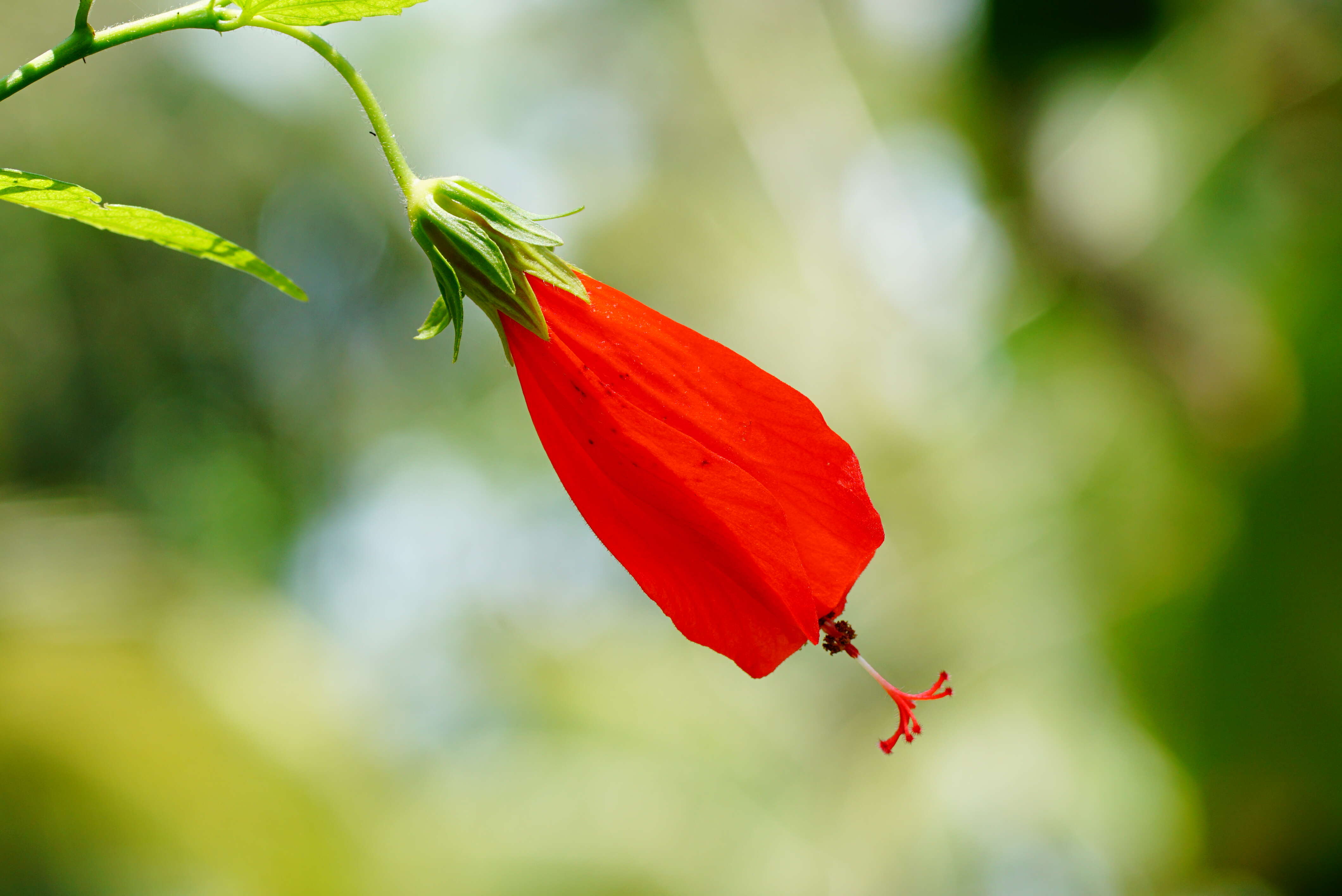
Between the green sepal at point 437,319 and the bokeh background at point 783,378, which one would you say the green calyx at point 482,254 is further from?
the bokeh background at point 783,378

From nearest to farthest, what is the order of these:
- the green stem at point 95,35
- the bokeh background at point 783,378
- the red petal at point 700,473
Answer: the green stem at point 95,35 → the red petal at point 700,473 → the bokeh background at point 783,378

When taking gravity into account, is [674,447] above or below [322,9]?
below

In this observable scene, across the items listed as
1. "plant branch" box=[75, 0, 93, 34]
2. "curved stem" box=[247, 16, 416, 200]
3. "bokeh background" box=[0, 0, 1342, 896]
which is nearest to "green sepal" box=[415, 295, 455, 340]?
"curved stem" box=[247, 16, 416, 200]

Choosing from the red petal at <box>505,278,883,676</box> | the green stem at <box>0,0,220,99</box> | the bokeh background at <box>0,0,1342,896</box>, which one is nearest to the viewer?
the green stem at <box>0,0,220,99</box>

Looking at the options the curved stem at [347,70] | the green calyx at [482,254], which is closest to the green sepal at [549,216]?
the green calyx at [482,254]

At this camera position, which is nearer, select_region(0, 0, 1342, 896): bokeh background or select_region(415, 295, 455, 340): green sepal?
select_region(415, 295, 455, 340): green sepal

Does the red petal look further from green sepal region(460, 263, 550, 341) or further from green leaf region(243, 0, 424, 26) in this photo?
green leaf region(243, 0, 424, 26)

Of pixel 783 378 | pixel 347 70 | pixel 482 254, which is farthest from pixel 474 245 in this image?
pixel 783 378

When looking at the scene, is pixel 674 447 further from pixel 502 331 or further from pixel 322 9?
pixel 322 9
